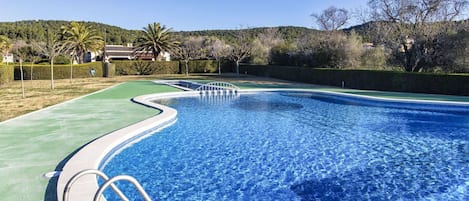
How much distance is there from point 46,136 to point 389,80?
16.4 meters

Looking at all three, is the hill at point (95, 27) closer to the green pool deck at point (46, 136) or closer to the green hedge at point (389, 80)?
the green hedge at point (389, 80)

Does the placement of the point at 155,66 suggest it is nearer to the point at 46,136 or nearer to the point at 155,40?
the point at 155,40

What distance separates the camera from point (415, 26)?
2042 centimetres

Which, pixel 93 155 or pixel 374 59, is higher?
pixel 374 59

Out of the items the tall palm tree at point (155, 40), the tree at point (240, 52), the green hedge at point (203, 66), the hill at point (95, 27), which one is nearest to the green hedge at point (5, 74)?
the tall palm tree at point (155, 40)

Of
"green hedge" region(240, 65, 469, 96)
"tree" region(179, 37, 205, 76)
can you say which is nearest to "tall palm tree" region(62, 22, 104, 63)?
"tree" region(179, 37, 205, 76)

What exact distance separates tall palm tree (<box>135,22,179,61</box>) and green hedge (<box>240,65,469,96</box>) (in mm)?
18301

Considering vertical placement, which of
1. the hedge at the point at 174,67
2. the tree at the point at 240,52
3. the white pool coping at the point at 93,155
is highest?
the tree at the point at 240,52

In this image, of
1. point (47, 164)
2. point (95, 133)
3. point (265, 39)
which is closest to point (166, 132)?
point (95, 133)

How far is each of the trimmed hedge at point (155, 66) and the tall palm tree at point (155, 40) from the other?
3.15m

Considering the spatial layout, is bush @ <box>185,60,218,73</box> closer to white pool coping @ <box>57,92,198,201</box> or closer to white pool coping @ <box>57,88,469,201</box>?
white pool coping @ <box>57,88,469,201</box>

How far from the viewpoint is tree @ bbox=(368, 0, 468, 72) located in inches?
768

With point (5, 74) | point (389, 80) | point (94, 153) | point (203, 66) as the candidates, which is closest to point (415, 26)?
point (389, 80)

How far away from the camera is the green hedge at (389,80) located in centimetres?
1606
